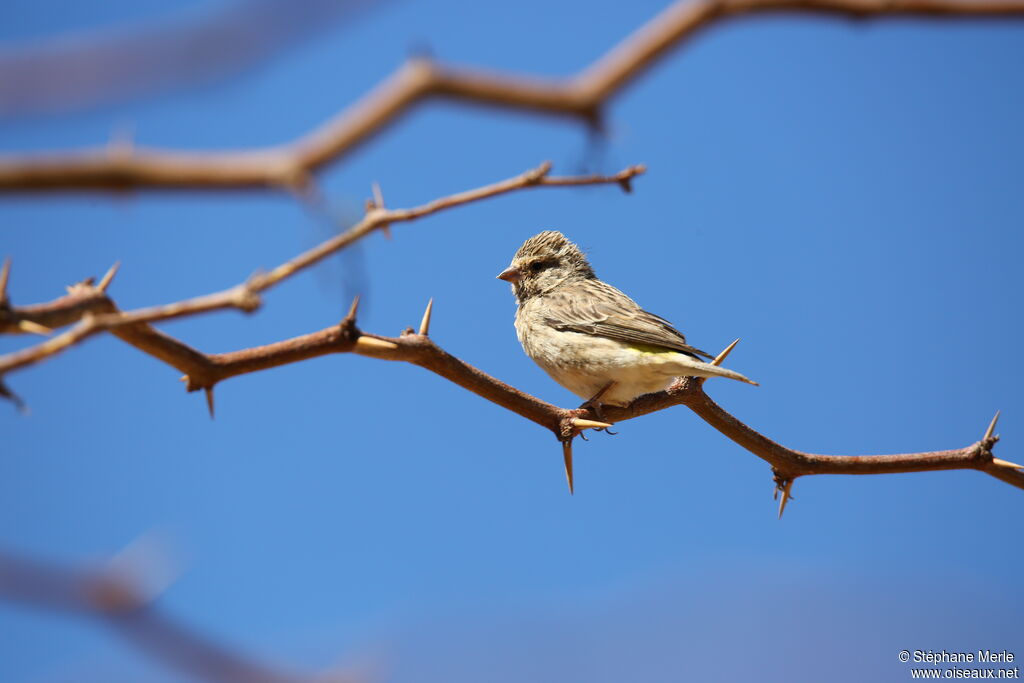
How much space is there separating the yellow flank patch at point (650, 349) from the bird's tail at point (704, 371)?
0.57 metres

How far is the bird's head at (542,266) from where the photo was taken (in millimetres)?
8828

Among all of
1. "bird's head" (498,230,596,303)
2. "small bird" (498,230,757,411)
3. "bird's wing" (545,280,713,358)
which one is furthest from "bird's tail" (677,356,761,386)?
"bird's head" (498,230,596,303)

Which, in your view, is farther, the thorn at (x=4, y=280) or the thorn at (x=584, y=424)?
the thorn at (x=584, y=424)

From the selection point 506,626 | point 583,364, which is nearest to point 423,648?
point 506,626

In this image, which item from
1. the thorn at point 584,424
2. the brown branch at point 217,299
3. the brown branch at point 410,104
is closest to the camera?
the brown branch at point 410,104

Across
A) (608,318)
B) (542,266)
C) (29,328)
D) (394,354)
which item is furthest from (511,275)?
(29,328)

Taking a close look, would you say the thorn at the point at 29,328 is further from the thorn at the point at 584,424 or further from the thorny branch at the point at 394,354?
Answer: the thorn at the point at 584,424

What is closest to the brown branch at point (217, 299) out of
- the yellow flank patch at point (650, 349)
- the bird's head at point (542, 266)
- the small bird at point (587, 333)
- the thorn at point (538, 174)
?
the thorn at point (538, 174)

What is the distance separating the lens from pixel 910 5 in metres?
1.60

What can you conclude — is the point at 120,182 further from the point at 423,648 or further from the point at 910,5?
the point at 423,648

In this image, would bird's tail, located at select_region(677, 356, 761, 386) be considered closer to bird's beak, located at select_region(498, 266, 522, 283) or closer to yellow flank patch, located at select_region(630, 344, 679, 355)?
yellow flank patch, located at select_region(630, 344, 679, 355)

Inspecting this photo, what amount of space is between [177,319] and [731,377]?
447 cm

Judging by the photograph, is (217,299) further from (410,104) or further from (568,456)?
(568,456)

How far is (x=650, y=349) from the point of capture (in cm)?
727
